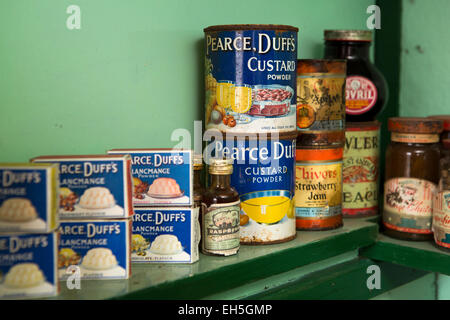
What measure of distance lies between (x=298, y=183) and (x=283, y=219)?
137mm

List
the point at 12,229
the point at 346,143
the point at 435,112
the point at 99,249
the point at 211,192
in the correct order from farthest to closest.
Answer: the point at 435,112 → the point at 346,143 → the point at 211,192 → the point at 99,249 → the point at 12,229

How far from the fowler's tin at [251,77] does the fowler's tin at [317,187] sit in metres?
0.16

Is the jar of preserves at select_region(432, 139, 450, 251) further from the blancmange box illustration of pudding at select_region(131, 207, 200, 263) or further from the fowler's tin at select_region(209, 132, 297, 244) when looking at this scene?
the blancmange box illustration of pudding at select_region(131, 207, 200, 263)

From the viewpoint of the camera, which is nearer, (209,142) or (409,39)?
(209,142)

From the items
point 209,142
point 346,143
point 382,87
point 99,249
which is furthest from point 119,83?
point 382,87

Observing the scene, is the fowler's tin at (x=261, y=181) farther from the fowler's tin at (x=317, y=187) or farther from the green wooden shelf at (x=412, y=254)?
the green wooden shelf at (x=412, y=254)

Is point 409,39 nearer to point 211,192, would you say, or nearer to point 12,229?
point 211,192

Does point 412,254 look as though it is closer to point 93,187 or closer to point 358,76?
point 358,76

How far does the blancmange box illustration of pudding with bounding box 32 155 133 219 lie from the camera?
3.12 ft

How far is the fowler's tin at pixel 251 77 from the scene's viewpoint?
3.71ft

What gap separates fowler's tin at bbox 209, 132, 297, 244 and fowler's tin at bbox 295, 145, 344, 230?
0.11m

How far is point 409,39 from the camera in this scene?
1728mm

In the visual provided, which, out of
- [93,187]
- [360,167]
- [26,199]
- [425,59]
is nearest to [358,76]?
[360,167]

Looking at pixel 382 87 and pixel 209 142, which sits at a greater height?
pixel 382 87
